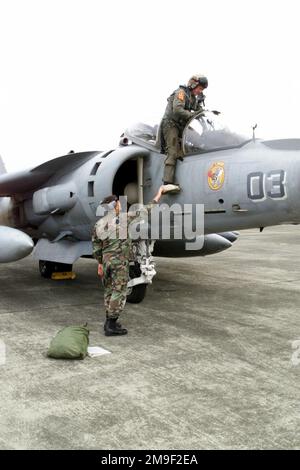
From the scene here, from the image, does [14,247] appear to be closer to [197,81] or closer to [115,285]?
[115,285]

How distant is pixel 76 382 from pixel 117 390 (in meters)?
0.38

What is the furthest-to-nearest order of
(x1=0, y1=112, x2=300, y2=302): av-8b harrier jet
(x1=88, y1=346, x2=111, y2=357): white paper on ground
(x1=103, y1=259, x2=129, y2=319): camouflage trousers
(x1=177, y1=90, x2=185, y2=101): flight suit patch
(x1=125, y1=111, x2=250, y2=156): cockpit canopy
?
(x1=177, y1=90, x2=185, y2=101): flight suit patch, (x1=125, y1=111, x2=250, y2=156): cockpit canopy, (x1=0, y1=112, x2=300, y2=302): av-8b harrier jet, (x1=103, y1=259, x2=129, y2=319): camouflage trousers, (x1=88, y1=346, x2=111, y2=357): white paper on ground

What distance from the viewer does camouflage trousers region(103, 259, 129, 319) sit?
5160 millimetres

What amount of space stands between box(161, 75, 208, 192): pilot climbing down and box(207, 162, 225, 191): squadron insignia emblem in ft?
1.60

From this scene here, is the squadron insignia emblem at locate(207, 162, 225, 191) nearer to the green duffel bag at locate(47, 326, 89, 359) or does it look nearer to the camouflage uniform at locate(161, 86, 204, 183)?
the camouflage uniform at locate(161, 86, 204, 183)

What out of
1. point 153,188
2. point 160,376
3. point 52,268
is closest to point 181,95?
point 153,188

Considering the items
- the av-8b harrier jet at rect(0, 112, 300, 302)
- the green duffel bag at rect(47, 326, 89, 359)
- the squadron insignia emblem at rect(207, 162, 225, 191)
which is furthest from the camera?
the squadron insignia emblem at rect(207, 162, 225, 191)

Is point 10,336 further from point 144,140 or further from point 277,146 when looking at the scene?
point 277,146

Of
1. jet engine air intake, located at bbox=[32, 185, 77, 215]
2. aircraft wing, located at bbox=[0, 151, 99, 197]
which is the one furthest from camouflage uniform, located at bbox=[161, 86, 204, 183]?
jet engine air intake, located at bbox=[32, 185, 77, 215]

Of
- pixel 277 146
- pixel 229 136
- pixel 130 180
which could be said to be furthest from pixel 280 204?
pixel 130 180

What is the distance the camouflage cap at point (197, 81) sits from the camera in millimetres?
6328

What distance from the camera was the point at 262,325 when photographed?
5656 mm

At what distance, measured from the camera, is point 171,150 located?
250 inches

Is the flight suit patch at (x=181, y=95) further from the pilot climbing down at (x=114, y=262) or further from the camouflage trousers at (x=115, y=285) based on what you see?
the camouflage trousers at (x=115, y=285)
